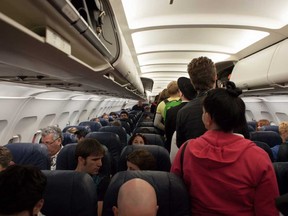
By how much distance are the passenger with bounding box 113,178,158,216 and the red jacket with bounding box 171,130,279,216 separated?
32cm

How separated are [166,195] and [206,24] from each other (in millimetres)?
3384

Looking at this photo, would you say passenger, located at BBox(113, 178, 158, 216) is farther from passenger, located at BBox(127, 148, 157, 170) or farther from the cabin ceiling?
the cabin ceiling

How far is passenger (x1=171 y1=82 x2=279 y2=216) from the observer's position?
152cm

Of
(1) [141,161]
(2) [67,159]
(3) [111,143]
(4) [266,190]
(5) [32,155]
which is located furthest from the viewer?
(3) [111,143]

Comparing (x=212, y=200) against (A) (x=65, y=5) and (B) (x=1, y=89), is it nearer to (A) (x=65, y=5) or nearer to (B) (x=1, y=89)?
(A) (x=65, y=5)

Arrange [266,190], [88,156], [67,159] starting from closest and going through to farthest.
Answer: [266,190] → [88,156] → [67,159]

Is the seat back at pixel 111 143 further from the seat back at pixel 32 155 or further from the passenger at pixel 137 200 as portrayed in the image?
the passenger at pixel 137 200

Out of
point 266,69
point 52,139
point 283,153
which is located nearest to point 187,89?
point 283,153

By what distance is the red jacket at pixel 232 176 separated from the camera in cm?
152

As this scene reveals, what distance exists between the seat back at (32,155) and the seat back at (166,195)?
189 centimetres

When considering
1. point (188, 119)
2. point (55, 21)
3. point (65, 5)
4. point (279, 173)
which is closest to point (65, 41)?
point (55, 21)

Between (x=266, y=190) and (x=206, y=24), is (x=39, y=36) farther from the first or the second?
(x=206, y=24)

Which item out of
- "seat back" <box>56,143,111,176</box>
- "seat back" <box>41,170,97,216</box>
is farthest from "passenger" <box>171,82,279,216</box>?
"seat back" <box>56,143,111,176</box>

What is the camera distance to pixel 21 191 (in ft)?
5.09
